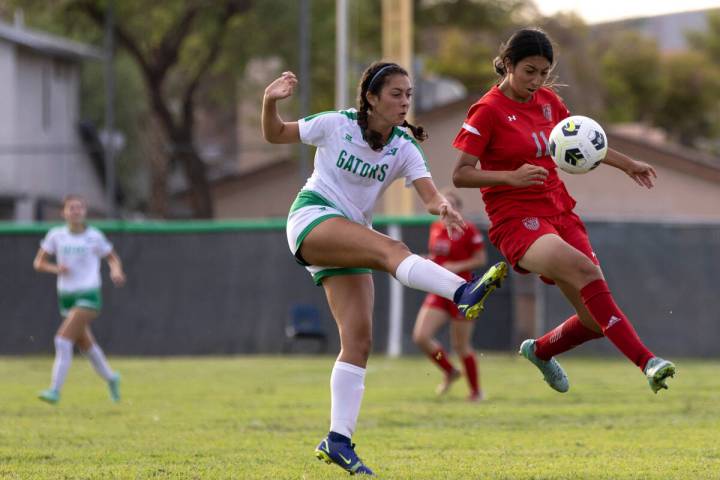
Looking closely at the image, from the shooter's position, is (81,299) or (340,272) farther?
(81,299)

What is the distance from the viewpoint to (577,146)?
23.4 feet

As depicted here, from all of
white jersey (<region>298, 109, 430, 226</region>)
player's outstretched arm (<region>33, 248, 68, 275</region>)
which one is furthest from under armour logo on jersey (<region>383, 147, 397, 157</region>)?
player's outstretched arm (<region>33, 248, 68, 275</region>)

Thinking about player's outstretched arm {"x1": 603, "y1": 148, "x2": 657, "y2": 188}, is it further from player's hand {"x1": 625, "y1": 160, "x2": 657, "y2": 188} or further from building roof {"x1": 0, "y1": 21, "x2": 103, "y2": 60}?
building roof {"x1": 0, "y1": 21, "x2": 103, "y2": 60}

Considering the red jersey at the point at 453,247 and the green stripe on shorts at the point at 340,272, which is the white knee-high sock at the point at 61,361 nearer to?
the red jersey at the point at 453,247

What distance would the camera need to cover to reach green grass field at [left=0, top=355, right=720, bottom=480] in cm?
738

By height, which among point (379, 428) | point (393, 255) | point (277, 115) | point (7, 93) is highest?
point (7, 93)

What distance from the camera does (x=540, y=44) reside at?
7.31 meters

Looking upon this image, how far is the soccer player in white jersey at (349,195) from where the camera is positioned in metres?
6.87

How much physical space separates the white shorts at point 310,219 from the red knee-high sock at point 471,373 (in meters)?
5.79

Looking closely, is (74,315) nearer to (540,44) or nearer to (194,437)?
(194,437)

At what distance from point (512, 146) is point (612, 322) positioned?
1161 millimetres

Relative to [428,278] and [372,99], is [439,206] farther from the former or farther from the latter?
[372,99]

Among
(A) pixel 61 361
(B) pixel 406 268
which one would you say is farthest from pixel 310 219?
(A) pixel 61 361

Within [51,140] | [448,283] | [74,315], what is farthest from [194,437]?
[51,140]
